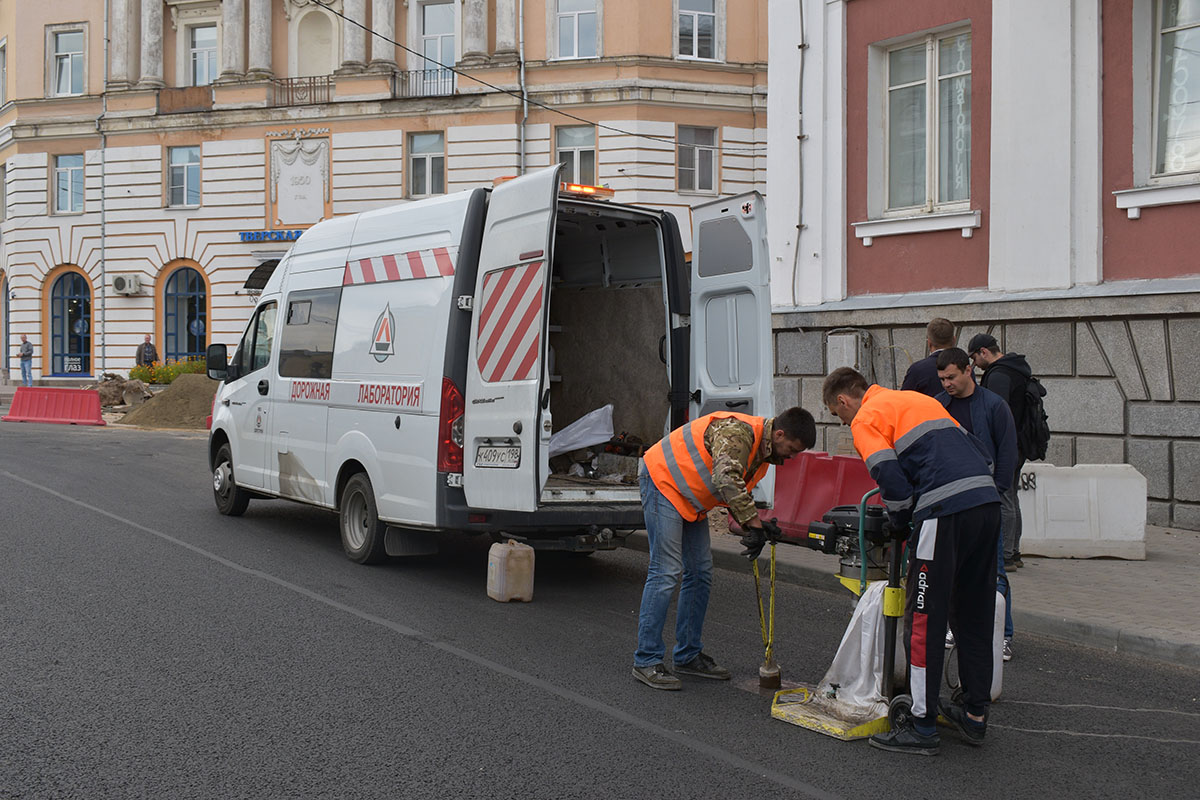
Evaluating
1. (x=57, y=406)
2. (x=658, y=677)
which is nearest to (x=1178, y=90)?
(x=658, y=677)

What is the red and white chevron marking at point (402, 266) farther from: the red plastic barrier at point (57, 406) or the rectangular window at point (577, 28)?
the rectangular window at point (577, 28)

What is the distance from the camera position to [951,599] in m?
4.94

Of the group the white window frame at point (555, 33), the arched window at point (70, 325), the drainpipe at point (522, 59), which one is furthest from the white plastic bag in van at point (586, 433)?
the arched window at point (70, 325)

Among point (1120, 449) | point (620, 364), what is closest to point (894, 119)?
point (1120, 449)

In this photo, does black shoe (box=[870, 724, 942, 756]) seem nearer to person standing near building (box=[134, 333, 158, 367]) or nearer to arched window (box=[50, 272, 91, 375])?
person standing near building (box=[134, 333, 158, 367])

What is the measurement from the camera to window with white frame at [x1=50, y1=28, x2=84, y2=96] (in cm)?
3556

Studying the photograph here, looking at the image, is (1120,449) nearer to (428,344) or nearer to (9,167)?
(428,344)

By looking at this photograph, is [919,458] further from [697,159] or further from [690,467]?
[697,159]

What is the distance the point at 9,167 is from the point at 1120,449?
117 feet

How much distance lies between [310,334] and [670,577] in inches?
196

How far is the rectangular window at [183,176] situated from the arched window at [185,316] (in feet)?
6.76

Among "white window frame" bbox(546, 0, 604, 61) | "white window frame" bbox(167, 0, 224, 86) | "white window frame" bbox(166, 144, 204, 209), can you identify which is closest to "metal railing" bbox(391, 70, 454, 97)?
"white window frame" bbox(546, 0, 604, 61)

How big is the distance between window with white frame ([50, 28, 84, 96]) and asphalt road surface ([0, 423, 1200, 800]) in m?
31.2

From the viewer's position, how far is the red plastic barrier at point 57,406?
1005 inches
